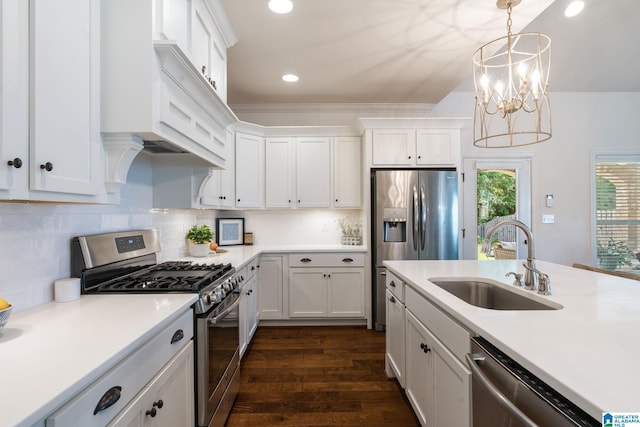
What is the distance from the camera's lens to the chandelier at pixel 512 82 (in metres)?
1.80

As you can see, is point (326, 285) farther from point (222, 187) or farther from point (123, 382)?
point (123, 382)

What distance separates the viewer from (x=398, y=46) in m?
2.65

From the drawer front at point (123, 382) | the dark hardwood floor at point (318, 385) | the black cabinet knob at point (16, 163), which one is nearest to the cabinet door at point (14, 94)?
the black cabinet knob at point (16, 163)

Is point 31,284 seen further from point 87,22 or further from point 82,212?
point 87,22

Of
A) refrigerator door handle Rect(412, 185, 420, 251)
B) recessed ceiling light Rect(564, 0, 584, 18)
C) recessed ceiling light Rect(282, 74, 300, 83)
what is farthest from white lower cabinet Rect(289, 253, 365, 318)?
recessed ceiling light Rect(564, 0, 584, 18)

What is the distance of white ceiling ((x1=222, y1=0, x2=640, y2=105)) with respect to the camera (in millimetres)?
2217

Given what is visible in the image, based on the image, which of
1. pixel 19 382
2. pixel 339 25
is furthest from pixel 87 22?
pixel 339 25

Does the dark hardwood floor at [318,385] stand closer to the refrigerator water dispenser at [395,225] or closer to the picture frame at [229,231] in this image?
the refrigerator water dispenser at [395,225]

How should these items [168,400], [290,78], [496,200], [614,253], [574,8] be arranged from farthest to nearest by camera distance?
[614,253], [496,200], [290,78], [574,8], [168,400]

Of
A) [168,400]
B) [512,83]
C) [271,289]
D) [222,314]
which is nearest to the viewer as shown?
[168,400]

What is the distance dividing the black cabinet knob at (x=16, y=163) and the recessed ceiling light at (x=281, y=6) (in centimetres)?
185

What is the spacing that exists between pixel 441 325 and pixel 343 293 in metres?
2.17

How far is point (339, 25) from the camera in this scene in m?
2.37

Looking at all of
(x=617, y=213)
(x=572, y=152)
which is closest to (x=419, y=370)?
(x=572, y=152)
